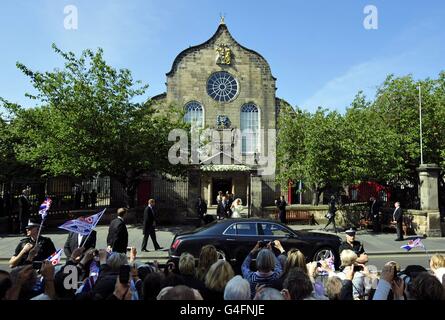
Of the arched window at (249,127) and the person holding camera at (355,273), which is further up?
the arched window at (249,127)

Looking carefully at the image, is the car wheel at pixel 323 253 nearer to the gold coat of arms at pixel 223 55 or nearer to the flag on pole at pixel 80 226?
the flag on pole at pixel 80 226

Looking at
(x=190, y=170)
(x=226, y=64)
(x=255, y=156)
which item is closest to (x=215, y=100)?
(x=226, y=64)

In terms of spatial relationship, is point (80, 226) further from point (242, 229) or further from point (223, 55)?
point (223, 55)

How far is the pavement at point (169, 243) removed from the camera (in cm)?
1159

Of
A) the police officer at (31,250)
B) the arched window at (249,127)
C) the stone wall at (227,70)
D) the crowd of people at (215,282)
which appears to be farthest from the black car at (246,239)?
the arched window at (249,127)

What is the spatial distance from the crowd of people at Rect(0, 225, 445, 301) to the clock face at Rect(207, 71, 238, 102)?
29.5 meters

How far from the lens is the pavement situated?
11585 mm

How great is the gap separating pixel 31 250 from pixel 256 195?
15.4 m

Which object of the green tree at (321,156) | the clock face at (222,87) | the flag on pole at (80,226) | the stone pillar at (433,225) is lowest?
the stone pillar at (433,225)

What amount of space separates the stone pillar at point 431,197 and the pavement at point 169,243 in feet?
2.83

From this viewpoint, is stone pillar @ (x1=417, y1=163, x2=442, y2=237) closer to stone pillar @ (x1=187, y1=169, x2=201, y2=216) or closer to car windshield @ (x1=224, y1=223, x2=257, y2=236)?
car windshield @ (x1=224, y1=223, x2=257, y2=236)

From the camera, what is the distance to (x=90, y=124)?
1648 centimetres

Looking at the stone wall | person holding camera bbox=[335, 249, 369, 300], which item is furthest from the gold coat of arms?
person holding camera bbox=[335, 249, 369, 300]

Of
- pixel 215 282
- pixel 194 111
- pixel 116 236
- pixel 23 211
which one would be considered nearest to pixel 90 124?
pixel 23 211
